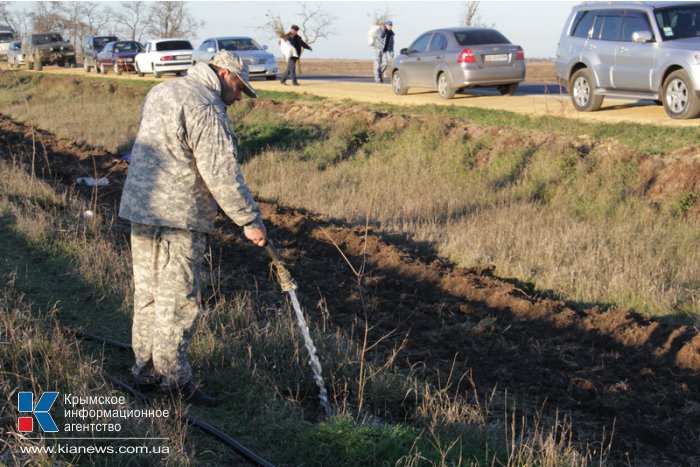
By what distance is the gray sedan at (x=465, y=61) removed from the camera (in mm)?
19375

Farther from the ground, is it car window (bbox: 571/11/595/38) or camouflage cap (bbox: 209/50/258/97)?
car window (bbox: 571/11/595/38)

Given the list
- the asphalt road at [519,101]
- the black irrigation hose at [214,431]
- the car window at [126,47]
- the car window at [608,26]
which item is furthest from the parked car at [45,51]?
the black irrigation hose at [214,431]

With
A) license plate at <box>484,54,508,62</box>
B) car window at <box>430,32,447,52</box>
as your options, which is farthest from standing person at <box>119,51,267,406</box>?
car window at <box>430,32,447,52</box>

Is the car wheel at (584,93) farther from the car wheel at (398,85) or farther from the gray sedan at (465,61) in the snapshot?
the car wheel at (398,85)

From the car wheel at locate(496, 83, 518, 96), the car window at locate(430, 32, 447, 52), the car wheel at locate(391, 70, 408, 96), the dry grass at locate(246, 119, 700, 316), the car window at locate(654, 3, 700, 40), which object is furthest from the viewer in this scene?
the car wheel at locate(391, 70, 408, 96)

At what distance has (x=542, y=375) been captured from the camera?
6711mm

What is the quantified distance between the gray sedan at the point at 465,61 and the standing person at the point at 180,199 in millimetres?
14544

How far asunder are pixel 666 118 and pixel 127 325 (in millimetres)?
10196

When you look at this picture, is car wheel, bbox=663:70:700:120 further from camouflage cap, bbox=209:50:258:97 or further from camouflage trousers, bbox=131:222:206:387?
camouflage trousers, bbox=131:222:206:387

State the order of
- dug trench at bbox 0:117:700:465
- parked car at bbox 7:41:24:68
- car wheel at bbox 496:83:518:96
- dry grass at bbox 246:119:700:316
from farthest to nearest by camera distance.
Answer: parked car at bbox 7:41:24:68
car wheel at bbox 496:83:518:96
dry grass at bbox 246:119:700:316
dug trench at bbox 0:117:700:465

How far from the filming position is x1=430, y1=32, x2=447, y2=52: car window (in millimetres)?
20233

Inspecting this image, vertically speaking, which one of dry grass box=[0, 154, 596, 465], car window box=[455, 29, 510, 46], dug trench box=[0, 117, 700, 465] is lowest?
dug trench box=[0, 117, 700, 465]

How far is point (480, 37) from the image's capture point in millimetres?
20109

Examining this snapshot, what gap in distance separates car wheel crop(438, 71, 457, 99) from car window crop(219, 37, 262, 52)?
42.1 feet
